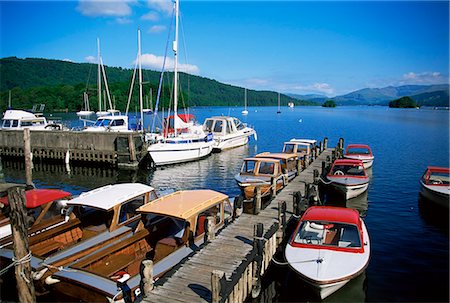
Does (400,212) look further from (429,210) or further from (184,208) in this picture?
(184,208)

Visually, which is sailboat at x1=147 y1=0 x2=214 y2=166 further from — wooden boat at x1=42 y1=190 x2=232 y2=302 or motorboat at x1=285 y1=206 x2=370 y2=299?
motorboat at x1=285 y1=206 x2=370 y2=299

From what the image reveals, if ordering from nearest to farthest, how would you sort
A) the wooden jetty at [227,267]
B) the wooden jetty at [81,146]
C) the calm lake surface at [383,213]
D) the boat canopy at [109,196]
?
1. the wooden jetty at [227,267]
2. the calm lake surface at [383,213]
3. the boat canopy at [109,196]
4. the wooden jetty at [81,146]

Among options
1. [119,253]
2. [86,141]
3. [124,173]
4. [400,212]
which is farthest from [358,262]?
[86,141]

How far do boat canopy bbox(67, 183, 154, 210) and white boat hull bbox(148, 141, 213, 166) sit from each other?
1798 centimetres

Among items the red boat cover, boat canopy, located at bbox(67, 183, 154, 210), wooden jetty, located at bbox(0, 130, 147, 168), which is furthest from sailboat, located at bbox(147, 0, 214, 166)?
boat canopy, located at bbox(67, 183, 154, 210)

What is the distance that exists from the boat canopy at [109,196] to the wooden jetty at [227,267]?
4.17 metres

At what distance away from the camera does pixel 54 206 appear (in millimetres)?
15078

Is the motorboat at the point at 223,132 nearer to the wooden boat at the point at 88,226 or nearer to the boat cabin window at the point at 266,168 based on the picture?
the boat cabin window at the point at 266,168

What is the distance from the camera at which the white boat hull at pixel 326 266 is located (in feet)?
33.1

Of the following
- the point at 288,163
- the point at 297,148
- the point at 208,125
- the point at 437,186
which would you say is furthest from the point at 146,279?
the point at 208,125

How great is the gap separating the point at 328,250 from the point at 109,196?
8.70 meters

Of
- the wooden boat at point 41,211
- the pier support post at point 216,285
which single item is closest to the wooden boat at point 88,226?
the wooden boat at point 41,211

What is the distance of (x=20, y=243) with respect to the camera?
898cm

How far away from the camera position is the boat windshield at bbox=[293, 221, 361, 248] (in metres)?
11.8
